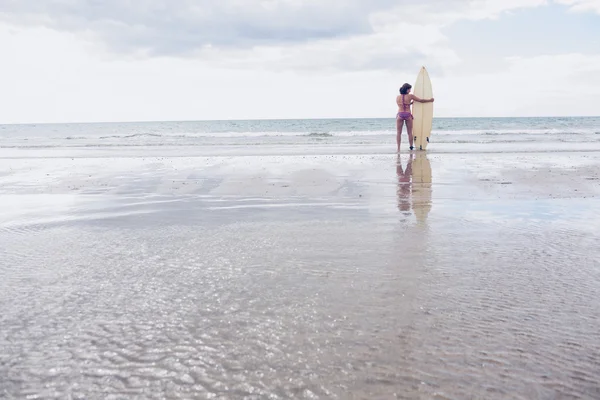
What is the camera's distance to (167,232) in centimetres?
533

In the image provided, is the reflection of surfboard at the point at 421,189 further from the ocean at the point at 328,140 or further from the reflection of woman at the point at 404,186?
the ocean at the point at 328,140

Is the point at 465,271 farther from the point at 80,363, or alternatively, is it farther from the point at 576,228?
the point at 80,363

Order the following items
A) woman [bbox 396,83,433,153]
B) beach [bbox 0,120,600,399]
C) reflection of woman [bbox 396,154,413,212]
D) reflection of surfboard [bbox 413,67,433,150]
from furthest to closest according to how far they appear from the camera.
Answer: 1. reflection of surfboard [bbox 413,67,433,150]
2. woman [bbox 396,83,433,153]
3. reflection of woman [bbox 396,154,413,212]
4. beach [bbox 0,120,600,399]

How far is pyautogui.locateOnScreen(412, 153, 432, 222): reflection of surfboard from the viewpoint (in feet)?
20.5

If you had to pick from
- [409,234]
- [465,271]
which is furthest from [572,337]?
[409,234]

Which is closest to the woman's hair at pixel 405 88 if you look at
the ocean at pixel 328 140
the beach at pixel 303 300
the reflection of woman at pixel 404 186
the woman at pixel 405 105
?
the woman at pixel 405 105

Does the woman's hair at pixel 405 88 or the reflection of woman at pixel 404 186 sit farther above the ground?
the woman's hair at pixel 405 88

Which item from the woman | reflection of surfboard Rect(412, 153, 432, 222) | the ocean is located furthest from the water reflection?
the ocean

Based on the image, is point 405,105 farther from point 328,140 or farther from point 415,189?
point 328,140

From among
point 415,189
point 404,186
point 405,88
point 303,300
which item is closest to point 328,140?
point 405,88

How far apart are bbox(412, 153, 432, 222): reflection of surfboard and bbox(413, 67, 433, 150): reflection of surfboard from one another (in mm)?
4712

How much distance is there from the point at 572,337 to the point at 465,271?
1.18 meters

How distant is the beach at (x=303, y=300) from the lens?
226 centimetres

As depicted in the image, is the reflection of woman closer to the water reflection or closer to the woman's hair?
the water reflection
